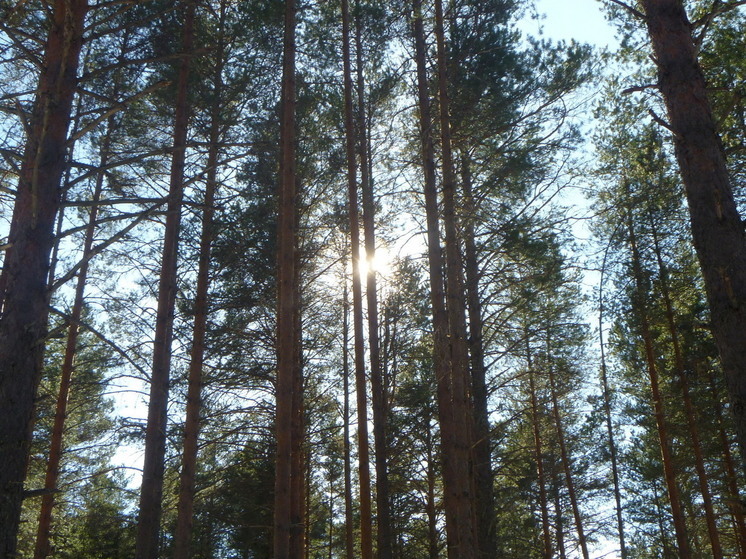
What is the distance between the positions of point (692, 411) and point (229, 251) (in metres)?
10.9

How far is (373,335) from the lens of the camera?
1298cm

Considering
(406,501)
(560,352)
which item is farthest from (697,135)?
(406,501)

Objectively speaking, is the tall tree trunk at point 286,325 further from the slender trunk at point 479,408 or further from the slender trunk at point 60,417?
→ the slender trunk at point 60,417

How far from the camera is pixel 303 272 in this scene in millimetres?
14031

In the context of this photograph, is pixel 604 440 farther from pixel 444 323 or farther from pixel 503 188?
pixel 444 323

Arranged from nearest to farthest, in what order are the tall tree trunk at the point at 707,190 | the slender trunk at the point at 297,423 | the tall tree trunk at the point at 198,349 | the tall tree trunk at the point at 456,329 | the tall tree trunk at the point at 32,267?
the tall tree trunk at the point at 32,267 → the tall tree trunk at the point at 707,190 → the tall tree trunk at the point at 456,329 → the tall tree trunk at the point at 198,349 → the slender trunk at the point at 297,423

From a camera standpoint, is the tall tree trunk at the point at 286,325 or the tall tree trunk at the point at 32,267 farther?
the tall tree trunk at the point at 286,325

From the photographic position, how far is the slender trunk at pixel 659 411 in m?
15.1

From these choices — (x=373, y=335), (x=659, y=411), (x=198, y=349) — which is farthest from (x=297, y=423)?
(x=659, y=411)

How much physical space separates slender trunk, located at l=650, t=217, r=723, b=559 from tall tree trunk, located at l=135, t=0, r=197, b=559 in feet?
33.5

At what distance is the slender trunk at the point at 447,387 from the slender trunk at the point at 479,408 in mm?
1792

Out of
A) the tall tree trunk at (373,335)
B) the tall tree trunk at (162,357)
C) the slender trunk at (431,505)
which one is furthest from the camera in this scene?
the slender trunk at (431,505)

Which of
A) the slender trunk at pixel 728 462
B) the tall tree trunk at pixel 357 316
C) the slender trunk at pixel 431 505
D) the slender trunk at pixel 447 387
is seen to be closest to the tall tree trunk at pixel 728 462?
the slender trunk at pixel 728 462

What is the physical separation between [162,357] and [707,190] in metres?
8.03
